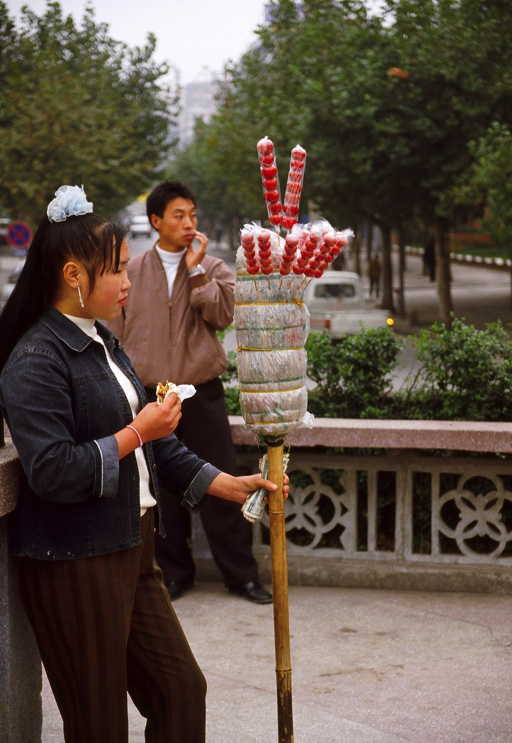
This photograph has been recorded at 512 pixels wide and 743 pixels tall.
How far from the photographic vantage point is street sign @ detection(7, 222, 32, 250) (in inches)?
1040

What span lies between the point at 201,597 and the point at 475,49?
18.5m

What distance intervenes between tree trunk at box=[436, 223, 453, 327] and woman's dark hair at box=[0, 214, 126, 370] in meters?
23.4

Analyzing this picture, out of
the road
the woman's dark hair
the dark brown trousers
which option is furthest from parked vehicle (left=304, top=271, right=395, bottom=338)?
the woman's dark hair

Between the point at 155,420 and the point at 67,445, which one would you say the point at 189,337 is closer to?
Result: the point at 155,420

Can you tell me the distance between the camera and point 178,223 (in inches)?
214

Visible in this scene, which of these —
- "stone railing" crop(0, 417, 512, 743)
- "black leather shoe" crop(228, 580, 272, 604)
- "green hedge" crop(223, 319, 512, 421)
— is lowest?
"black leather shoe" crop(228, 580, 272, 604)

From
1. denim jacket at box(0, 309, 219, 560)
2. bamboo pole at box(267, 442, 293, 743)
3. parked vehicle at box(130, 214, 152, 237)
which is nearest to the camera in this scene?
denim jacket at box(0, 309, 219, 560)

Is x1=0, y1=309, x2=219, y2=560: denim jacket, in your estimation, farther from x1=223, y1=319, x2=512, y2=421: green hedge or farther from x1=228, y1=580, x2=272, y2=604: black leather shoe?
x1=223, y1=319, x2=512, y2=421: green hedge

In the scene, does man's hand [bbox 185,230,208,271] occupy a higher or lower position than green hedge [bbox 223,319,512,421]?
higher

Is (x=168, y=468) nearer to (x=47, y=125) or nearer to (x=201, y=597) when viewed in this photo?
(x=201, y=597)

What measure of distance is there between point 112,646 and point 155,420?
0.61 meters

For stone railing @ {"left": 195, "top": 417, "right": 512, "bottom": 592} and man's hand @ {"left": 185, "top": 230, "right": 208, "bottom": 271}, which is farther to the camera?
stone railing @ {"left": 195, "top": 417, "right": 512, "bottom": 592}

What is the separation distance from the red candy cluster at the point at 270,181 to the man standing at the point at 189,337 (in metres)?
2.15

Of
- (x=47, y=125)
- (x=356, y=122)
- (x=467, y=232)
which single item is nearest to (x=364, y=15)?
(x=356, y=122)
